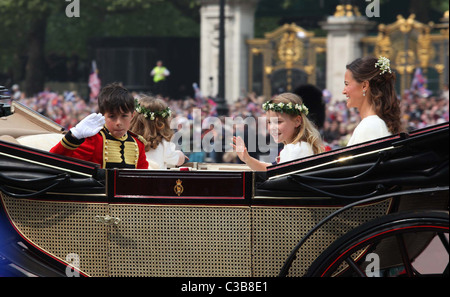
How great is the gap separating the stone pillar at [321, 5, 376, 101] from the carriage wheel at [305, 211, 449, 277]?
57.6 ft

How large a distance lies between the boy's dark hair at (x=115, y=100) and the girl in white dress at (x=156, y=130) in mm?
1255

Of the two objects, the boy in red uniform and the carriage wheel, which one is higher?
the boy in red uniform

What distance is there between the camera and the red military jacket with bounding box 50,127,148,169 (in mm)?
4375

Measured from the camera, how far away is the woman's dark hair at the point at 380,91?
4.35 metres

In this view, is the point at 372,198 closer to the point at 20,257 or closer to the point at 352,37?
the point at 20,257

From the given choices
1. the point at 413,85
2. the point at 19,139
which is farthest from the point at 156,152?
the point at 413,85

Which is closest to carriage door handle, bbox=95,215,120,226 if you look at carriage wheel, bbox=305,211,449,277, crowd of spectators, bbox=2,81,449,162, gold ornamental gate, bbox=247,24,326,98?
carriage wheel, bbox=305,211,449,277

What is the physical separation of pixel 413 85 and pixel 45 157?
17.1 metres

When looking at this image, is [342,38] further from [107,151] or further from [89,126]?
[89,126]

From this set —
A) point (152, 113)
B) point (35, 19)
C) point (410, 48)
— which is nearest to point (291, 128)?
point (152, 113)

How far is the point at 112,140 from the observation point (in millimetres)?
4516

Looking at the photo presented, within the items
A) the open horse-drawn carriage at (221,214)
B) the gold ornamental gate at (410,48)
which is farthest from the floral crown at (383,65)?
the gold ornamental gate at (410,48)

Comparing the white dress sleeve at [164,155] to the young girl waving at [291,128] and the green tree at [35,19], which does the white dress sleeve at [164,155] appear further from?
the green tree at [35,19]

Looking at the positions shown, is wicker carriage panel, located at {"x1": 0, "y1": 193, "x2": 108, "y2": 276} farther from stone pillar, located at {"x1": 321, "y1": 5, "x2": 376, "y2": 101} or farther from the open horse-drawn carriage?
stone pillar, located at {"x1": 321, "y1": 5, "x2": 376, "y2": 101}
